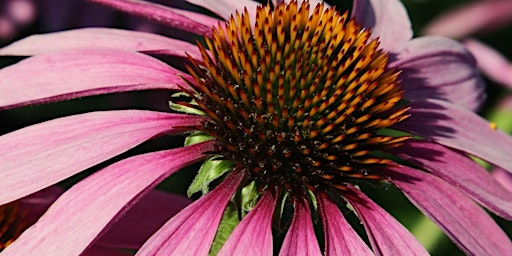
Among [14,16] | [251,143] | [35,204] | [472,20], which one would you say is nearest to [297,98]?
[251,143]

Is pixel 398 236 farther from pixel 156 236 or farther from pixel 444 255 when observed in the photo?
pixel 444 255

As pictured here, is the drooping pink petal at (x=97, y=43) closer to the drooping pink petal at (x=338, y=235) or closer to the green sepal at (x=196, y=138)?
the green sepal at (x=196, y=138)

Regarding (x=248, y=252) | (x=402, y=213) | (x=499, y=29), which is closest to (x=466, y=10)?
(x=499, y=29)

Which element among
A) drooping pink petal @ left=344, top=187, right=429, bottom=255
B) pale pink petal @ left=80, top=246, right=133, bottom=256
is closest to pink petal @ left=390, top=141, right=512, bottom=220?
drooping pink petal @ left=344, top=187, right=429, bottom=255

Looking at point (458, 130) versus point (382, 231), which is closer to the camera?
point (382, 231)

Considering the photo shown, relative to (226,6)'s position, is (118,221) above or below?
below

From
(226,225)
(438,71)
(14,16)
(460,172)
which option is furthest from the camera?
(14,16)

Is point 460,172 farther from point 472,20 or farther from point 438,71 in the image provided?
point 472,20
